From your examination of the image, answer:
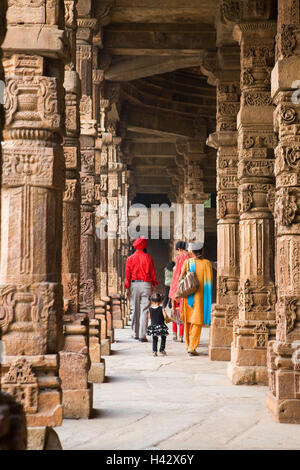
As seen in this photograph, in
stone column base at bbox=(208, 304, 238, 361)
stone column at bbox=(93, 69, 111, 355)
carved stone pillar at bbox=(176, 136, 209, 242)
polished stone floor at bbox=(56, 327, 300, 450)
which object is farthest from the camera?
carved stone pillar at bbox=(176, 136, 209, 242)

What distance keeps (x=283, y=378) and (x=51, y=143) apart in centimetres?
253

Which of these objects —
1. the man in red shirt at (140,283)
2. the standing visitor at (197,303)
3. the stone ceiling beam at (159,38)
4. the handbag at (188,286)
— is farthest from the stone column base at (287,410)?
the stone ceiling beam at (159,38)

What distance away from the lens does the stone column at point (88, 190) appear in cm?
779

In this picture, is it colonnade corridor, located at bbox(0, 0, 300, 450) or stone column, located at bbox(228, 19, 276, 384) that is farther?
stone column, located at bbox(228, 19, 276, 384)

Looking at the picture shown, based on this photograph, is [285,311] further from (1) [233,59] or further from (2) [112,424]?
(1) [233,59]

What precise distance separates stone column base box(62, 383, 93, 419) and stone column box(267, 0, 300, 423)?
1489 mm

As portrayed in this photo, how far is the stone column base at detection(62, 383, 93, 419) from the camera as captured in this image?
5770 millimetres

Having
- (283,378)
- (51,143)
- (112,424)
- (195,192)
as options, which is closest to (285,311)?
(283,378)

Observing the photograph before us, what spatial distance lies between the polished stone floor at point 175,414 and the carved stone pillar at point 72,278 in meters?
0.23

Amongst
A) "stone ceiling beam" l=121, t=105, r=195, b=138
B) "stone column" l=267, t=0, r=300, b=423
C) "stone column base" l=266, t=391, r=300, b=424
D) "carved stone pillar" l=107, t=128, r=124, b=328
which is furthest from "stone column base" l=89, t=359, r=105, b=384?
"stone ceiling beam" l=121, t=105, r=195, b=138

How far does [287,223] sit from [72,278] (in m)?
1.92

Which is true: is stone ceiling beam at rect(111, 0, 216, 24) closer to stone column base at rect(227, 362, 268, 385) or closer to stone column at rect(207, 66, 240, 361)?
stone column at rect(207, 66, 240, 361)

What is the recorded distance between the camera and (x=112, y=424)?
18.1 ft
